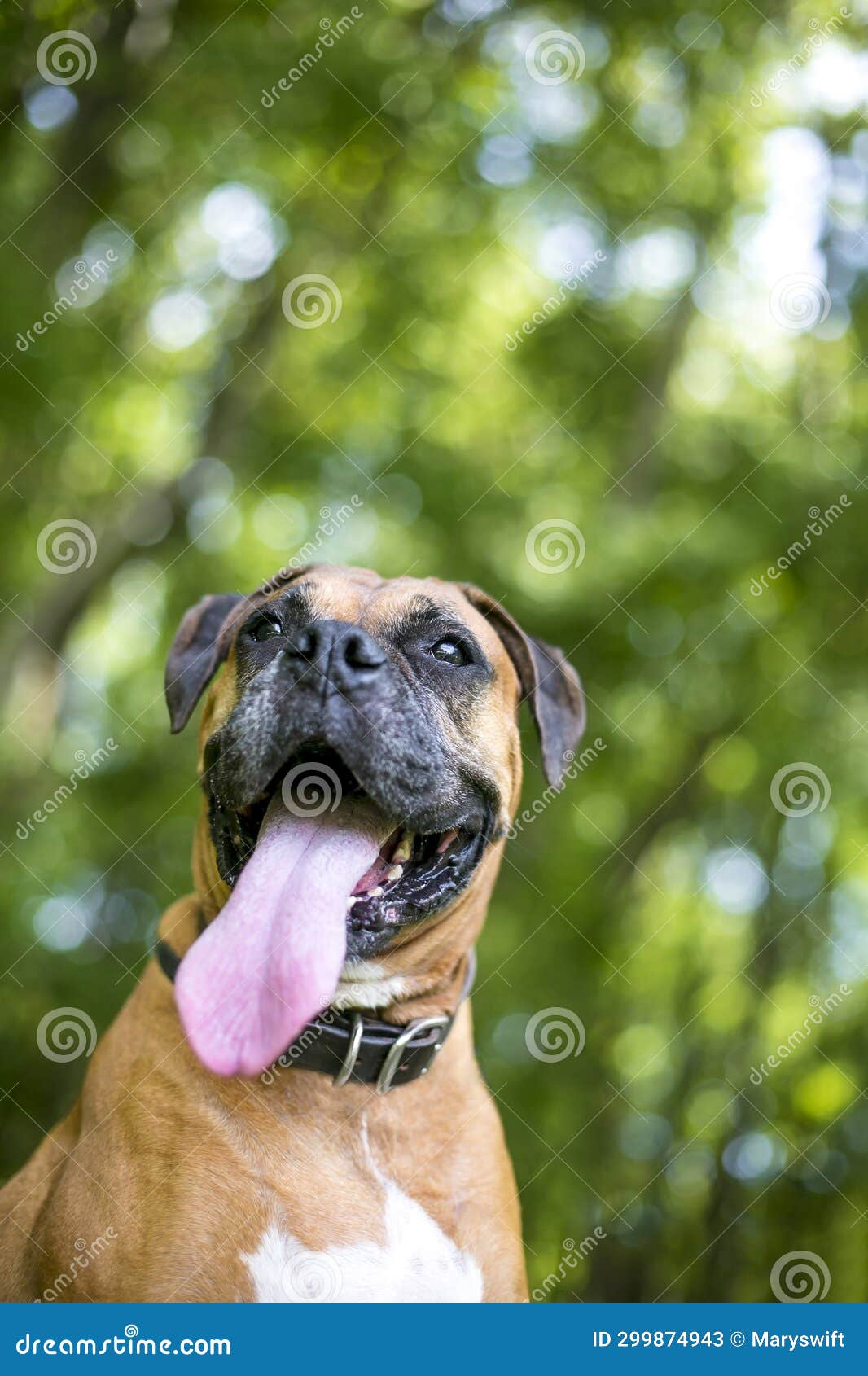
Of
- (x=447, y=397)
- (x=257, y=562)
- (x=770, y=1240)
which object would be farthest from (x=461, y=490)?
(x=770, y=1240)

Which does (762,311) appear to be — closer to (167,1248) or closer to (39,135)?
(39,135)

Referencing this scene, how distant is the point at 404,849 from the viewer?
3473mm

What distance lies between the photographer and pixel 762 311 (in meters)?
10.0
